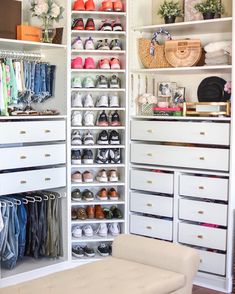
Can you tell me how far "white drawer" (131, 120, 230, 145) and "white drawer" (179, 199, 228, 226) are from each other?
18.2 inches

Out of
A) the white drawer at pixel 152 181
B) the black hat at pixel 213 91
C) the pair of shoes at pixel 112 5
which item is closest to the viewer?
the black hat at pixel 213 91

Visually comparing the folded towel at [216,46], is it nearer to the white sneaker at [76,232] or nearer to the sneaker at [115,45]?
the sneaker at [115,45]

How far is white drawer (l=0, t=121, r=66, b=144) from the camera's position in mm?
3646

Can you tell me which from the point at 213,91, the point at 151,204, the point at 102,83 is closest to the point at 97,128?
the point at 102,83

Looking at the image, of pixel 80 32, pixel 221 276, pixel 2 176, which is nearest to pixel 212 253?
pixel 221 276

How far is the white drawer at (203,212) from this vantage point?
3.75m

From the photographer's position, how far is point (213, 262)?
3.80 meters

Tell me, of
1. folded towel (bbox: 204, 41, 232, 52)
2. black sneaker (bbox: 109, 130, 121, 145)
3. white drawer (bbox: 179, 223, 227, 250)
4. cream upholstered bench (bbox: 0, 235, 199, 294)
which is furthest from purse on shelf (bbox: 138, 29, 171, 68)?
cream upholstered bench (bbox: 0, 235, 199, 294)

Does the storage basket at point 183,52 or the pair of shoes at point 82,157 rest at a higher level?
the storage basket at point 183,52

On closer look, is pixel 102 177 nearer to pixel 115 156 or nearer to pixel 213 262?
pixel 115 156

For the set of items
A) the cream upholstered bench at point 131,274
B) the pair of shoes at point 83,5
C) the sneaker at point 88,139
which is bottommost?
the cream upholstered bench at point 131,274

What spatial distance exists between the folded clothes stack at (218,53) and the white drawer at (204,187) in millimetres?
884

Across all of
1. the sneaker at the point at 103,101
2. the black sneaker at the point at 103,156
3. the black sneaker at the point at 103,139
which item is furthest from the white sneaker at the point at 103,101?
the black sneaker at the point at 103,156

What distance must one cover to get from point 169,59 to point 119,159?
92cm
